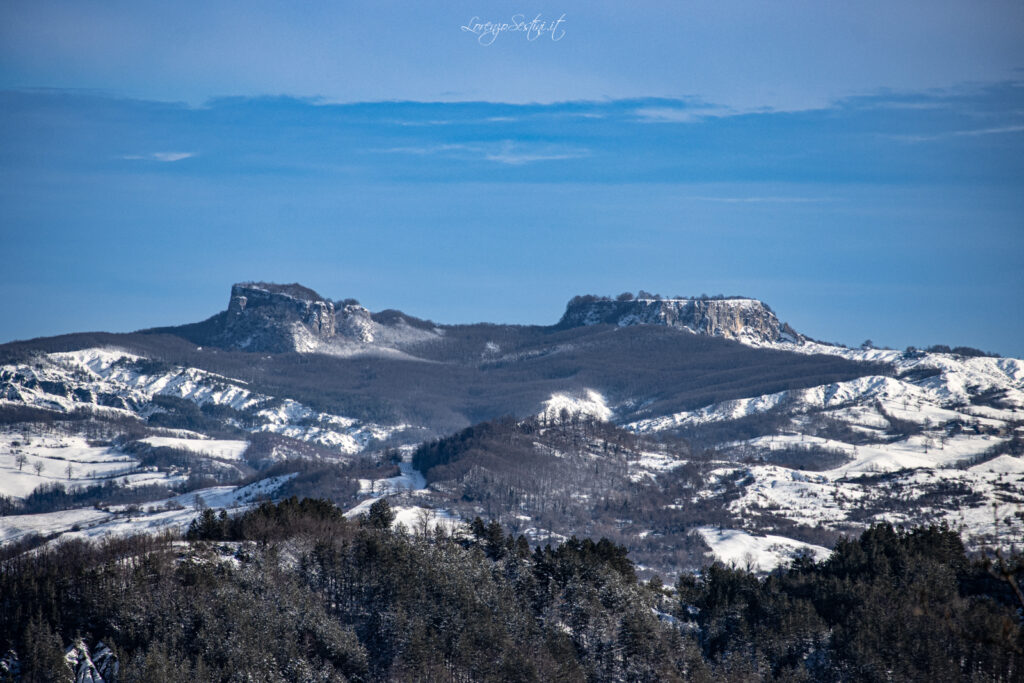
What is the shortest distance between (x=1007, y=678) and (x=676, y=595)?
50097 mm

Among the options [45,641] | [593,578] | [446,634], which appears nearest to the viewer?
[45,641]

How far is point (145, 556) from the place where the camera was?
448 ft

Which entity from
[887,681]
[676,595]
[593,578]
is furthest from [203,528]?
[887,681]

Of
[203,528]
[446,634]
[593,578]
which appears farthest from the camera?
[203,528]

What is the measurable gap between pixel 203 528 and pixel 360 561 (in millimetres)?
25711

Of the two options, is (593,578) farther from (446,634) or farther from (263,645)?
(263,645)

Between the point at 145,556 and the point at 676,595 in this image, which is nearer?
the point at 145,556

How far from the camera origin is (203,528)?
15862 cm

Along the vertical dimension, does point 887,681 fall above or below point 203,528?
below

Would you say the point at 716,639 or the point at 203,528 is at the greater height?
the point at 203,528

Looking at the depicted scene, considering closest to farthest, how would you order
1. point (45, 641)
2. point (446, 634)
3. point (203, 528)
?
point (45, 641) → point (446, 634) → point (203, 528)

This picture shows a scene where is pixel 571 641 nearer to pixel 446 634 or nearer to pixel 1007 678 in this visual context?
pixel 446 634

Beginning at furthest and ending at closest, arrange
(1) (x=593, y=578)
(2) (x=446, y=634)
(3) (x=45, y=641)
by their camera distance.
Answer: (1) (x=593, y=578) < (2) (x=446, y=634) < (3) (x=45, y=641)

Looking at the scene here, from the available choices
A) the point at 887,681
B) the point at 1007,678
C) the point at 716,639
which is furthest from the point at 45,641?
the point at 1007,678
